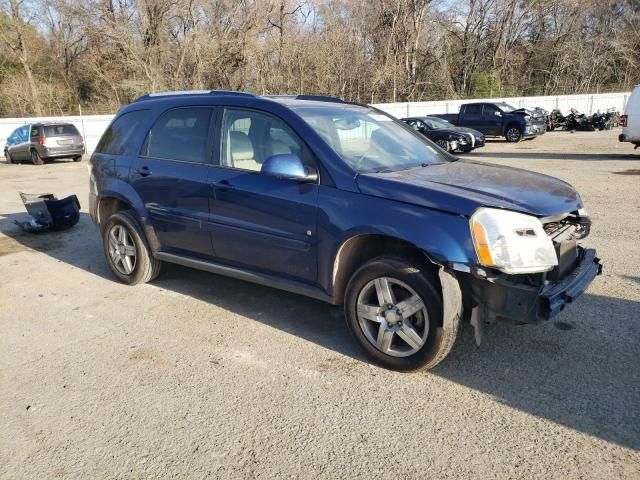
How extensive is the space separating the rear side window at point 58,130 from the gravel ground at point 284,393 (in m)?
17.0

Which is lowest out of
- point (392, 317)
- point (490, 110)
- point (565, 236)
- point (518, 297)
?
point (392, 317)

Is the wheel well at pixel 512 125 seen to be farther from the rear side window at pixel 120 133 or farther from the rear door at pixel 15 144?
the rear side window at pixel 120 133

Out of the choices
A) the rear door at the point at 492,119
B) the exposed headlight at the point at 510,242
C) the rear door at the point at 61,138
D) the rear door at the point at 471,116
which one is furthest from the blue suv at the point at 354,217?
the rear door at the point at 471,116

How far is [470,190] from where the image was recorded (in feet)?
11.5

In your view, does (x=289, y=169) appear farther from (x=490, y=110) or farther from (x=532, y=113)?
(x=532, y=113)

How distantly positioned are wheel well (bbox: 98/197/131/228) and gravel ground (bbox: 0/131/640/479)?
0.90 meters

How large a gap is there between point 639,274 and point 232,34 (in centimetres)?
3443

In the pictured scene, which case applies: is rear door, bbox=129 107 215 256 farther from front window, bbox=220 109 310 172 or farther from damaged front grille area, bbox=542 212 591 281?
damaged front grille area, bbox=542 212 591 281

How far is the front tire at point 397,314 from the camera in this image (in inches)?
134

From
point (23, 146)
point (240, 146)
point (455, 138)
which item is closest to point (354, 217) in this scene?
point (240, 146)

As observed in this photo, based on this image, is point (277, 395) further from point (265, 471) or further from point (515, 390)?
point (515, 390)

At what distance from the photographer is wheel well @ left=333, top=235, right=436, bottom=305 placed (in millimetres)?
3701

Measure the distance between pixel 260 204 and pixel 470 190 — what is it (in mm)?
1592

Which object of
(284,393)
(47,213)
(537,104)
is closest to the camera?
(284,393)
